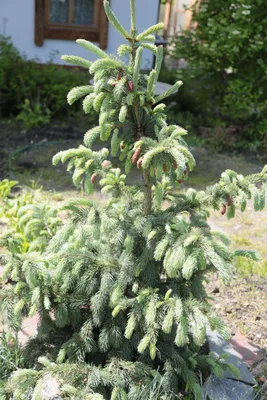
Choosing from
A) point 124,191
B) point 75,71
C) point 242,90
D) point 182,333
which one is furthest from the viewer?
point 75,71

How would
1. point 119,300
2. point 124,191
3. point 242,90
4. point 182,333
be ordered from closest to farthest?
point 182,333 < point 119,300 < point 124,191 < point 242,90

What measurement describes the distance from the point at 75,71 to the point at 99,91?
284 inches

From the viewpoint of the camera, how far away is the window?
9.55 meters

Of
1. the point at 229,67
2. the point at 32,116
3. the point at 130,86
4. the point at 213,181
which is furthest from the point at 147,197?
the point at 229,67

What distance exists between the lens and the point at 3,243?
9.85ft

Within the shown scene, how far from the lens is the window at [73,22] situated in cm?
955

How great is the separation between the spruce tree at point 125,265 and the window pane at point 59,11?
295 inches

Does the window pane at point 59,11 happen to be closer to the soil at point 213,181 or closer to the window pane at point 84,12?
the window pane at point 84,12

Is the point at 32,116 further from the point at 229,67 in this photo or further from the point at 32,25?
the point at 229,67

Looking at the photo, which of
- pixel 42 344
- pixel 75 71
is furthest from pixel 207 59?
pixel 42 344

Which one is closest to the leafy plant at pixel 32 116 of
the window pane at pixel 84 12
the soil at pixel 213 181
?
the soil at pixel 213 181

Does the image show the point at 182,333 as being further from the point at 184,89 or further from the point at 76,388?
the point at 184,89

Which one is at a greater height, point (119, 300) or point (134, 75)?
point (134, 75)

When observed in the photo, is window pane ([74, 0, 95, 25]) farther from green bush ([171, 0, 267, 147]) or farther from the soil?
the soil
